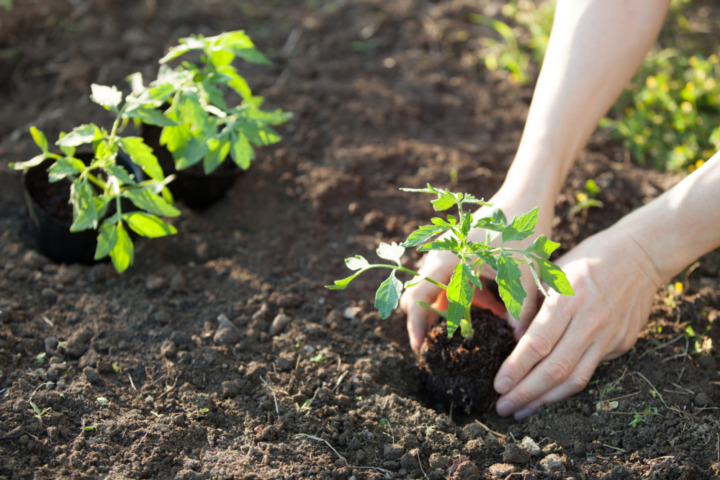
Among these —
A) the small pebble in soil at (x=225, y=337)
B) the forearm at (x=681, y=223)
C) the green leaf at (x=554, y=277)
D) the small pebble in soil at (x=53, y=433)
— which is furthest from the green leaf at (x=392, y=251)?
the small pebble in soil at (x=53, y=433)

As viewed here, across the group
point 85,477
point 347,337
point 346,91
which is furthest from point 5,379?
point 346,91

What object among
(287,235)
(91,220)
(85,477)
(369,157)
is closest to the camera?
(85,477)

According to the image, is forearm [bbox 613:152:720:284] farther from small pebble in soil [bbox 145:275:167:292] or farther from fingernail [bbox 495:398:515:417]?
small pebble in soil [bbox 145:275:167:292]

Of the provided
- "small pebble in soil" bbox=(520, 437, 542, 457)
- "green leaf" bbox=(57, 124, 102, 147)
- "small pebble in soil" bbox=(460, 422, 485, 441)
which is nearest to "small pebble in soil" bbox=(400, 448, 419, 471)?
"small pebble in soil" bbox=(460, 422, 485, 441)

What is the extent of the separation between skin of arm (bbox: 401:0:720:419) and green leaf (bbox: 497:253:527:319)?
337 millimetres

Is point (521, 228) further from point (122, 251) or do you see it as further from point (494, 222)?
point (122, 251)

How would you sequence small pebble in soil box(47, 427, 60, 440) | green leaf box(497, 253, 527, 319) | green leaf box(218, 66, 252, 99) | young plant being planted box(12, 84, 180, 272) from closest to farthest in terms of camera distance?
green leaf box(497, 253, 527, 319), small pebble in soil box(47, 427, 60, 440), young plant being planted box(12, 84, 180, 272), green leaf box(218, 66, 252, 99)

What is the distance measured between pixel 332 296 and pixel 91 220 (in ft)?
3.02

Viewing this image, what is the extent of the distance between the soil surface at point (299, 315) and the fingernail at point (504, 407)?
7 cm

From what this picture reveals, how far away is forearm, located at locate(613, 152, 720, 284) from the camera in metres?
2.03

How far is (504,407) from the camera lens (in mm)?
2141

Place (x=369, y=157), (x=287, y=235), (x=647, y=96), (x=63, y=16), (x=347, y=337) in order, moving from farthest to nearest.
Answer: (x=63, y=16) < (x=647, y=96) < (x=369, y=157) < (x=287, y=235) < (x=347, y=337)

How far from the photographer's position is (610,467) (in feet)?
6.31

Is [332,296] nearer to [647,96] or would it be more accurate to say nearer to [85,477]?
[85,477]
